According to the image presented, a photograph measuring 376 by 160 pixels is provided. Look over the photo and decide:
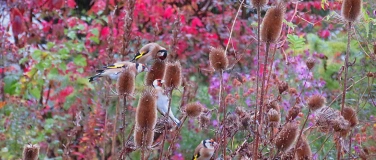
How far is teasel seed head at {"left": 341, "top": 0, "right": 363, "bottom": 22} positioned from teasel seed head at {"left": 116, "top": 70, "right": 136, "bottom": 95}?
74 centimetres

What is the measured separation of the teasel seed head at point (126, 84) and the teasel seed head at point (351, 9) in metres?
0.74

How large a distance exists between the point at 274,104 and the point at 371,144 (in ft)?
6.32

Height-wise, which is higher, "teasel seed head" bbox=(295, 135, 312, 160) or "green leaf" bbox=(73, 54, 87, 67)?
"teasel seed head" bbox=(295, 135, 312, 160)

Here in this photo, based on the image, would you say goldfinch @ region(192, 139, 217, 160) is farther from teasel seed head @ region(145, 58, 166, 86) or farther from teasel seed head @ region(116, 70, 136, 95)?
teasel seed head @ region(116, 70, 136, 95)

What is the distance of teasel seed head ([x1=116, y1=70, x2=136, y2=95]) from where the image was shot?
188 cm

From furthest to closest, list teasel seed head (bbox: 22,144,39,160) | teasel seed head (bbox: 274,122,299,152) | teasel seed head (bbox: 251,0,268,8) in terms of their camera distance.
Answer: teasel seed head (bbox: 251,0,268,8) < teasel seed head (bbox: 274,122,299,152) < teasel seed head (bbox: 22,144,39,160)

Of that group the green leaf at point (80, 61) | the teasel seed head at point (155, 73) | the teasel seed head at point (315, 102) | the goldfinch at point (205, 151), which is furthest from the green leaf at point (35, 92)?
the teasel seed head at point (315, 102)

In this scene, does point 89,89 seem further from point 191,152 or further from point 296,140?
point 296,140

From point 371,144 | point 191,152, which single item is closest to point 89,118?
point 191,152

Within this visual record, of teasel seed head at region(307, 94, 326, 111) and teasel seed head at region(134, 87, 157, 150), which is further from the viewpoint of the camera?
teasel seed head at region(307, 94, 326, 111)

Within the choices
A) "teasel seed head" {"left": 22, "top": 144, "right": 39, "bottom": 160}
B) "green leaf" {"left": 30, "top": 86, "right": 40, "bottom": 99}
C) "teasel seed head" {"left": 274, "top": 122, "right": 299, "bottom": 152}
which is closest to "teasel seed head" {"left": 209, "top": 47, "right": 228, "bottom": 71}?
"teasel seed head" {"left": 274, "top": 122, "right": 299, "bottom": 152}

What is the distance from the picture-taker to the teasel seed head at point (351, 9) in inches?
80.7

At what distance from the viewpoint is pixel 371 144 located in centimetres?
384

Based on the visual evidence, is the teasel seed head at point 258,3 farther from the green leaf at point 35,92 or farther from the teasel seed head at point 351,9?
the green leaf at point 35,92
